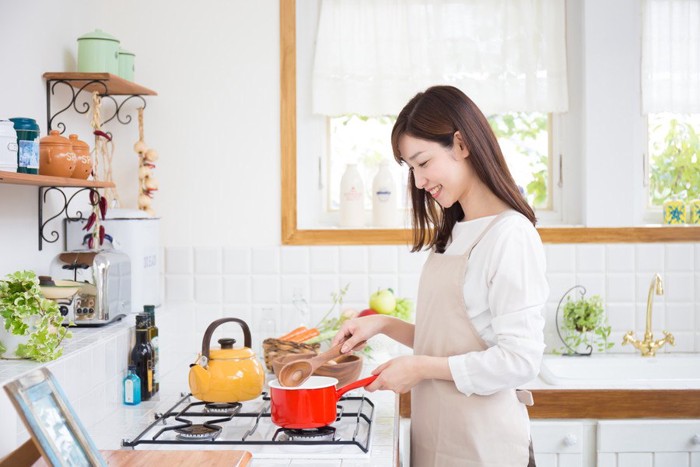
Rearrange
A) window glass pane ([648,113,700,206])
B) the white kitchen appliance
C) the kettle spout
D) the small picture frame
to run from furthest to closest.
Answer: window glass pane ([648,113,700,206]) < the white kitchen appliance < the kettle spout < the small picture frame

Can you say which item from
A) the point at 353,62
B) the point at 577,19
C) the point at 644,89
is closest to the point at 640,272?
the point at 644,89

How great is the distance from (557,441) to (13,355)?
1.60m

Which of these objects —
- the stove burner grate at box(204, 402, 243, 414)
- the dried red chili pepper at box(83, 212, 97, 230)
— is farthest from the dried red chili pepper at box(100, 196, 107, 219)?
the stove burner grate at box(204, 402, 243, 414)

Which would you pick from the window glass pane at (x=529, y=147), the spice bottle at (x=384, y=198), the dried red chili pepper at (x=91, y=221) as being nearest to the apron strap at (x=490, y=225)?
the dried red chili pepper at (x=91, y=221)

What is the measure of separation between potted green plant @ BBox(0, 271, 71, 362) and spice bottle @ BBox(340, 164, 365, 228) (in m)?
1.51

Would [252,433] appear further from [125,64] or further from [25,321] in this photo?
[125,64]

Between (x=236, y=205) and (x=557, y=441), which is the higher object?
(x=236, y=205)

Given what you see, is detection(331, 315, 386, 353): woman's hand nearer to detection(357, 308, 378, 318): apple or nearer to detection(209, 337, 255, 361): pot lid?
detection(209, 337, 255, 361): pot lid

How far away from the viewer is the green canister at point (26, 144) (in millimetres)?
1867

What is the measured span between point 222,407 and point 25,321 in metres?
0.54

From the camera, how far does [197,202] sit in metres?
3.04

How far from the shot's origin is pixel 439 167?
1.77m

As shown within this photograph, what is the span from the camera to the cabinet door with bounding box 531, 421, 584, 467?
2.45 metres

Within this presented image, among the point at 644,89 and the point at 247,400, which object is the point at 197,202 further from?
the point at 644,89
